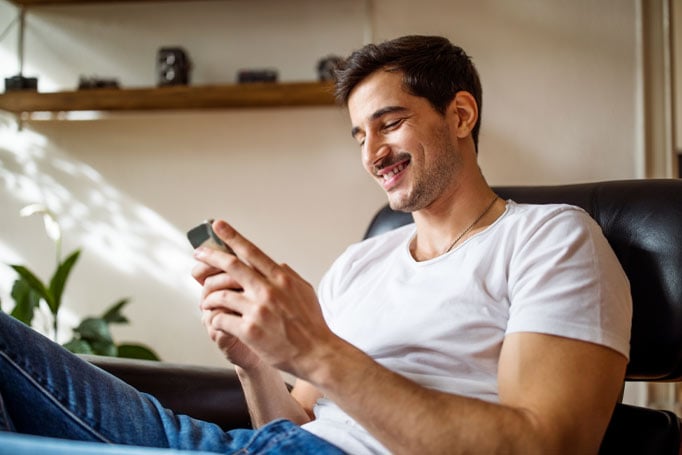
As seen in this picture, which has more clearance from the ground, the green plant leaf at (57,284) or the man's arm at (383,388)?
the man's arm at (383,388)

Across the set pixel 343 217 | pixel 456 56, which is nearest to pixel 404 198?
pixel 456 56

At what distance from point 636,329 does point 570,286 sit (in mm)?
246

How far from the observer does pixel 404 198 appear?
122 centimetres

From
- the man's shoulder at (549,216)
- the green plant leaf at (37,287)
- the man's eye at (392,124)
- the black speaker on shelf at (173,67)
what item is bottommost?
the green plant leaf at (37,287)

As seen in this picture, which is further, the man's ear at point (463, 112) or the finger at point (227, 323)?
the man's ear at point (463, 112)

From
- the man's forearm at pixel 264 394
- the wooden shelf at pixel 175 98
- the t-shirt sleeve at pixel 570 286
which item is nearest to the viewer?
the t-shirt sleeve at pixel 570 286

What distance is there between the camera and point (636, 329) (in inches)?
41.0

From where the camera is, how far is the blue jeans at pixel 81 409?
882 millimetres

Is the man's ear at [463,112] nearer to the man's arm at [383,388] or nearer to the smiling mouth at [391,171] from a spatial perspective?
the smiling mouth at [391,171]

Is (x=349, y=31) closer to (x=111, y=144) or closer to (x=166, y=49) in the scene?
(x=166, y=49)

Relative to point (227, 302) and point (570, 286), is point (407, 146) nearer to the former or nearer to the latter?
point (570, 286)

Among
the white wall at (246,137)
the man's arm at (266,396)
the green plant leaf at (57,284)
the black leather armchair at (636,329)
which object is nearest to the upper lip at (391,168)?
the black leather armchair at (636,329)

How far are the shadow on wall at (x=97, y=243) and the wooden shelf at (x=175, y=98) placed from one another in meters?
0.23

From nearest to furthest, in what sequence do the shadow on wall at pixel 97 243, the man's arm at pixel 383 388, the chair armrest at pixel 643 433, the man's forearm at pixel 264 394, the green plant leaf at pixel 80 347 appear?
the man's arm at pixel 383 388, the chair armrest at pixel 643 433, the man's forearm at pixel 264 394, the green plant leaf at pixel 80 347, the shadow on wall at pixel 97 243
